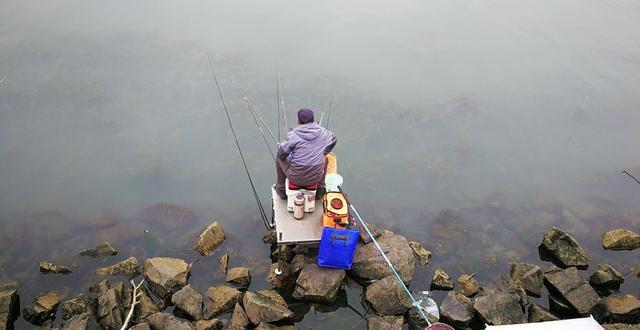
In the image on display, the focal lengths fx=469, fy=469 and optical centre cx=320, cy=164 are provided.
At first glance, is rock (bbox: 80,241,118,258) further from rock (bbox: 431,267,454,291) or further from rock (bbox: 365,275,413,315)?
rock (bbox: 431,267,454,291)

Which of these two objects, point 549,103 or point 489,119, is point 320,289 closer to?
point 489,119

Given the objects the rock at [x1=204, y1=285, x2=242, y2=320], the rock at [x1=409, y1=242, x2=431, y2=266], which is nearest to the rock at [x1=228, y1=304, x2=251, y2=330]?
the rock at [x1=204, y1=285, x2=242, y2=320]

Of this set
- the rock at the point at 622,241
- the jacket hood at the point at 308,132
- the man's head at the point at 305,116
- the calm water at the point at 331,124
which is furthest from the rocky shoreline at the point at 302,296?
the man's head at the point at 305,116

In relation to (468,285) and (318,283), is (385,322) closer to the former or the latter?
(318,283)

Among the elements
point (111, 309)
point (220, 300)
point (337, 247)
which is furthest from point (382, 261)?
point (111, 309)

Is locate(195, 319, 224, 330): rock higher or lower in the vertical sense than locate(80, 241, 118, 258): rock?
higher

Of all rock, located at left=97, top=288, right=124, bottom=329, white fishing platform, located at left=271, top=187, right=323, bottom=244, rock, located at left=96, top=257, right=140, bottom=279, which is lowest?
rock, located at left=96, top=257, right=140, bottom=279

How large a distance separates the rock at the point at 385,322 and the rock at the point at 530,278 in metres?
1.85

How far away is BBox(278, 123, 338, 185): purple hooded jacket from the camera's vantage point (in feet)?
17.0

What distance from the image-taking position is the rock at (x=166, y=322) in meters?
4.76

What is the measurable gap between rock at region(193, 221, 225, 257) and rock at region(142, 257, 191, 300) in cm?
43

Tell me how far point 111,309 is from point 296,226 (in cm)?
218

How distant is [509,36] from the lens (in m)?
11.9

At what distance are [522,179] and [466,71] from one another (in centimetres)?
342
